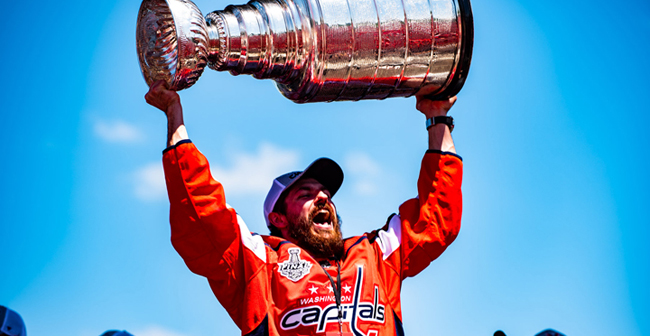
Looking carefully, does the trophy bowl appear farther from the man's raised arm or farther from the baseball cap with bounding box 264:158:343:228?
the man's raised arm

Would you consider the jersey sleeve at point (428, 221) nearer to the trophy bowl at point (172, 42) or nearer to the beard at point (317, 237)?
the beard at point (317, 237)

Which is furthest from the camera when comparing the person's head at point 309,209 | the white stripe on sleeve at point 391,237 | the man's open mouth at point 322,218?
the man's open mouth at point 322,218

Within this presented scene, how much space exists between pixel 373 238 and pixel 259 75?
125cm

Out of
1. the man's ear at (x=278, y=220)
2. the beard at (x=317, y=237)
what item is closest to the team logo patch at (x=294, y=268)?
the beard at (x=317, y=237)

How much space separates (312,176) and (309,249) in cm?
57

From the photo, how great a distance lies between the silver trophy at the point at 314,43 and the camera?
341cm

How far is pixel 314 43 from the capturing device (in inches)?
137

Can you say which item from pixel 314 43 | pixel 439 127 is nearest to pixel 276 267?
pixel 314 43

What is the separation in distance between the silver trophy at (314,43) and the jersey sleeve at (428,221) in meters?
0.63

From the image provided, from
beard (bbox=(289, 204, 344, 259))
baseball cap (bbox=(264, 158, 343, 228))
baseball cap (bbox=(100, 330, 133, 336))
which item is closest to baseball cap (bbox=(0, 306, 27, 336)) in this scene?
baseball cap (bbox=(100, 330, 133, 336))

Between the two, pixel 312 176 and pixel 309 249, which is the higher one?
pixel 312 176

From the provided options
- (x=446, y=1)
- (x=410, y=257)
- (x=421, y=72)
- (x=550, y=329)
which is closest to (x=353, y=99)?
(x=421, y=72)

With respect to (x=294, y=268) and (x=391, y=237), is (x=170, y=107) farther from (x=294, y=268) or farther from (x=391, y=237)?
(x=391, y=237)

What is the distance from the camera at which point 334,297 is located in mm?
3709
